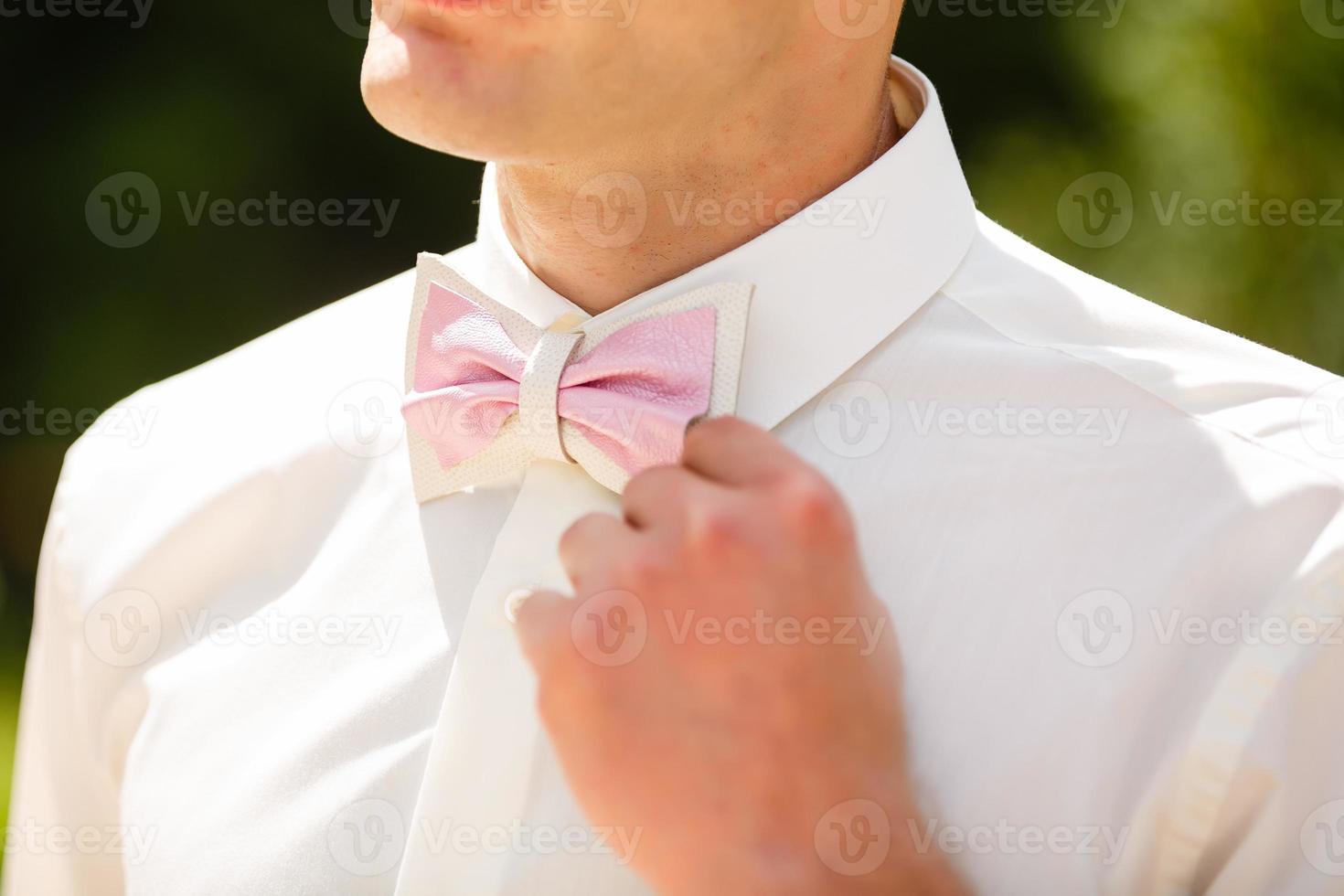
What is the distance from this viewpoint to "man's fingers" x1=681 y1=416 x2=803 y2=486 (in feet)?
3.05

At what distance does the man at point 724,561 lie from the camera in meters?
0.90

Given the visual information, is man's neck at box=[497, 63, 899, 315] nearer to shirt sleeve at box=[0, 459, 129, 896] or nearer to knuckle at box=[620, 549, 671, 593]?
knuckle at box=[620, 549, 671, 593]

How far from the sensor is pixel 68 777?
131 cm

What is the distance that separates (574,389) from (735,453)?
17cm

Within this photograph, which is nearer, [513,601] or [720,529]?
[720,529]

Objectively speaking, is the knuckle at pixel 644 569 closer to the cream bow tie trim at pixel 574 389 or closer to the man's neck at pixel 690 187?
the cream bow tie trim at pixel 574 389

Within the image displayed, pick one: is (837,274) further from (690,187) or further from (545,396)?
(545,396)

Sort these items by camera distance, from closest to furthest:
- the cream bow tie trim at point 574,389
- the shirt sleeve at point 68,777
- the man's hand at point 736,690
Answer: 1. the man's hand at point 736,690
2. the cream bow tie trim at point 574,389
3. the shirt sleeve at point 68,777

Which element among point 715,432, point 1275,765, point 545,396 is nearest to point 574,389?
point 545,396

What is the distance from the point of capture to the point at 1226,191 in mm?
2756

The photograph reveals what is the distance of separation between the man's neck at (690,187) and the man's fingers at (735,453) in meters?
0.23

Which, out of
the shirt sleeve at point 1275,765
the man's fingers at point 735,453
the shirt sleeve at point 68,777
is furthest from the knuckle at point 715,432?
the shirt sleeve at point 68,777

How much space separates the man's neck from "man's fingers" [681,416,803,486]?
23 cm

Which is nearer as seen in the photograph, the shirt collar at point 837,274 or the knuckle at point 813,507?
the knuckle at point 813,507
